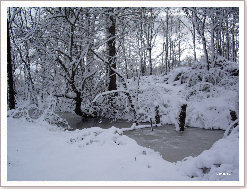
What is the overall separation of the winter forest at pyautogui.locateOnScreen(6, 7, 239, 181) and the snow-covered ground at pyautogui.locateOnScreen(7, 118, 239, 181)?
0.02m

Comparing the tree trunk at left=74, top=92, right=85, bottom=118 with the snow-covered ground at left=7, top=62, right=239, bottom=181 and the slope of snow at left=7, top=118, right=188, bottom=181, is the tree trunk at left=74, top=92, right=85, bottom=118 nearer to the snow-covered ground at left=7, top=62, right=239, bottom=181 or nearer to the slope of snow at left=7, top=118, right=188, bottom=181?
the snow-covered ground at left=7, top=62, right=239, bottom=181

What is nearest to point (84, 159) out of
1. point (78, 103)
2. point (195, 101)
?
point (78, 103)

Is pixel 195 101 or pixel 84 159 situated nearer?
pixel 84 159

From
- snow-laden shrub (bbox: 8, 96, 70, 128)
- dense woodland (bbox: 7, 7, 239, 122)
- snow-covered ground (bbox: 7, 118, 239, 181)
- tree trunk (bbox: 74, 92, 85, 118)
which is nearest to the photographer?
snow-covered ground (bbox: 7, 118, 239, 181)

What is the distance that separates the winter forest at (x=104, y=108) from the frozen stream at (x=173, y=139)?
0.10 ft

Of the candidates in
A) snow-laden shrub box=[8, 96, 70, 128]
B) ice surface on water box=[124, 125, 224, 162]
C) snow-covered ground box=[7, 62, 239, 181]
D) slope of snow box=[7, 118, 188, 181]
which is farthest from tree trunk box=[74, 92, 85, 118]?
slope of snow box=[7, 118, 188, 181]

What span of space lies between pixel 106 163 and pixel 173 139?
169 inches

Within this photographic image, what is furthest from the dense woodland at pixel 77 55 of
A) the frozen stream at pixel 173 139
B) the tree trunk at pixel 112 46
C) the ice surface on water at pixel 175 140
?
the ice surface on water at pixel 175 140

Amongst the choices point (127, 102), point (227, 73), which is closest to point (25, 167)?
point (127, 102)

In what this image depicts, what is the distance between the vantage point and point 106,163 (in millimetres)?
3881

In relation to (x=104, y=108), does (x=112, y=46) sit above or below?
above

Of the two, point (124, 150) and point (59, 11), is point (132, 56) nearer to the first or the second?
point (59, 11)

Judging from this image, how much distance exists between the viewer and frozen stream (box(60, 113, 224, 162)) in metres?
6.34

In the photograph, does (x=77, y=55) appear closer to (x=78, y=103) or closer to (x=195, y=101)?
(x=78, y=103)
